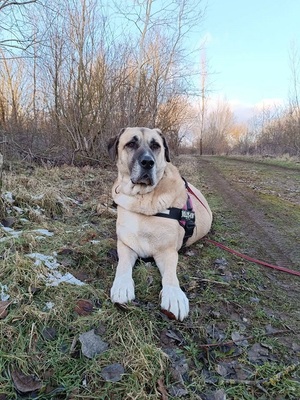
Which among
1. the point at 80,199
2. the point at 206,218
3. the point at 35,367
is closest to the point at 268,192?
the point at 206,218

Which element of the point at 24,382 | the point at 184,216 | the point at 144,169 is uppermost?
the point at 144,169

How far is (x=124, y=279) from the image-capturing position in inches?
76.3

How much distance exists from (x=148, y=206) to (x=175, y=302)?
3.08 ft

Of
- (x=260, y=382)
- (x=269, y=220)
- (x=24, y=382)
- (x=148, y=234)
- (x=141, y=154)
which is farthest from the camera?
(x=269, y=220)

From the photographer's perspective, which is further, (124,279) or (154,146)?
(154,146)

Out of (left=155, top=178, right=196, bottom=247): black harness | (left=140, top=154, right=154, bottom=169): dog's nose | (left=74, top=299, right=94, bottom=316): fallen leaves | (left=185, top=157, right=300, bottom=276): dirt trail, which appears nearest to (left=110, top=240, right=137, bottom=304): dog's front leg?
(left=74, top=299, right=94, bottom=316): fallen leaves

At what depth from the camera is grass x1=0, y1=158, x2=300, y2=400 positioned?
4.20ft

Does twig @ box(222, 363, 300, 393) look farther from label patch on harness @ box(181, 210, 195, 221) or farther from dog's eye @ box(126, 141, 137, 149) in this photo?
dog's eye @ box(126, 141, 137, 149)

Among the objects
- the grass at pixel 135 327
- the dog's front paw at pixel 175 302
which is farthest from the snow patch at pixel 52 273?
the dog's front paw at pixel 175 302

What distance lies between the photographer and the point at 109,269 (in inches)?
88.4

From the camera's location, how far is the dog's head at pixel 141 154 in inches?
98.4

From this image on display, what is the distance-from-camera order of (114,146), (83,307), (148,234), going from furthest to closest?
(114,146)
(148,234)
(83,307)

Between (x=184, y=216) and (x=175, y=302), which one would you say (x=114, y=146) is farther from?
(x=175, y=302)

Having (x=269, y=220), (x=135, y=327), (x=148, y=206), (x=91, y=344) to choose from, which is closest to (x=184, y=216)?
(x=148, y=206)
